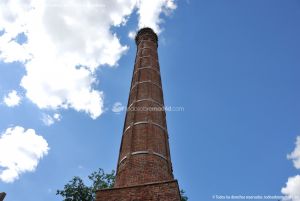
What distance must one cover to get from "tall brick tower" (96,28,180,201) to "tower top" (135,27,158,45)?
3.50 meters

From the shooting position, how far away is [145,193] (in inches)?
277

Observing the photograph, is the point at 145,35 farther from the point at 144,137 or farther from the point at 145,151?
the point at 145,151

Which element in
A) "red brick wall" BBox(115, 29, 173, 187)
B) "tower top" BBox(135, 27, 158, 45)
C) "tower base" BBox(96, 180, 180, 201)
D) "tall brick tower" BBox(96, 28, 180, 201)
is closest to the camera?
"tower base" BBox(96, 180, 180, 201)

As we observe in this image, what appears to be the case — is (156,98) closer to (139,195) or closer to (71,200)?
(139,195)

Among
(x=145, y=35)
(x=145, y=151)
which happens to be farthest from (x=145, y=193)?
(x=145, y=35)

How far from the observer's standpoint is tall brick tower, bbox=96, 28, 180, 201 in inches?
279

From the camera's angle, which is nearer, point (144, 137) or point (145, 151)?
point (145, 151)

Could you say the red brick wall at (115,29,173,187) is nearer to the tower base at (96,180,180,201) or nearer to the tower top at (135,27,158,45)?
the tower base at (96,180,180,201)

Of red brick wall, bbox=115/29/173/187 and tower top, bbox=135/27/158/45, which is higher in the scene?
tower top, bbox=135/27/158/45

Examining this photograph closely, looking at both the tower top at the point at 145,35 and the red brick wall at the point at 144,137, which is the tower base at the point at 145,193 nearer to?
the red brick wall at the point at 144,137

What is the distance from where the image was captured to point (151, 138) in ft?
30.8

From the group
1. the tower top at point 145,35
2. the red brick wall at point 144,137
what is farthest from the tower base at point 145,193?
the tower top at point 145,35

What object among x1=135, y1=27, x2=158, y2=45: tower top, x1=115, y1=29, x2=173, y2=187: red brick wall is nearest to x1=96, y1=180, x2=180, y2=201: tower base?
x1=115, y1=29, x2=173, y2=187: red brick wall

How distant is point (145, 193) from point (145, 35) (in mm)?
11423
